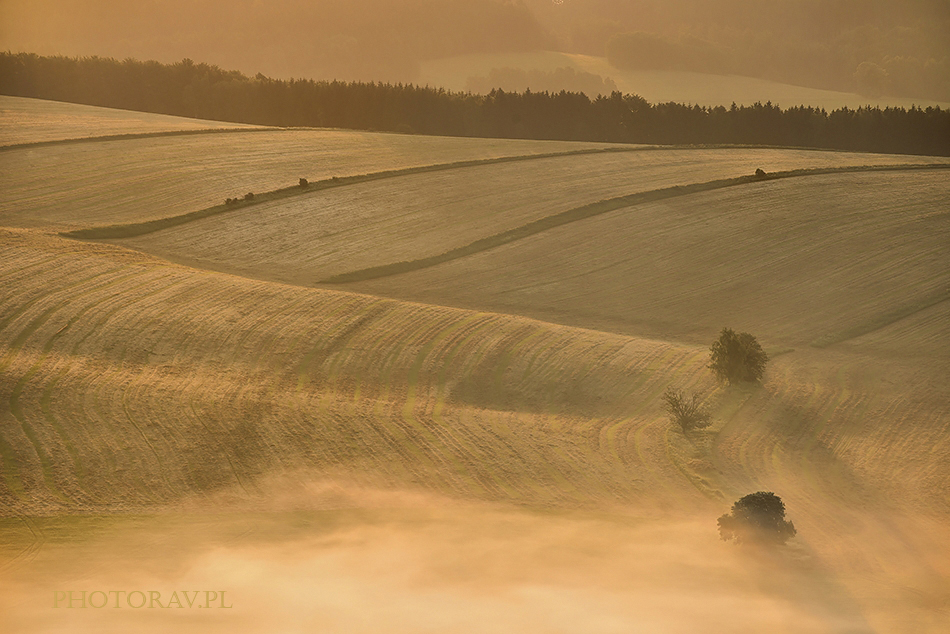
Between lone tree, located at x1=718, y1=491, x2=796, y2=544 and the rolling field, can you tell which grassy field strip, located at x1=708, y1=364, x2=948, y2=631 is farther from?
lone tree, located at x1=718, y1=491, x2=796, y2=544

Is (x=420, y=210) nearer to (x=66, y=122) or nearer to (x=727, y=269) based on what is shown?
(x=727, y=269)

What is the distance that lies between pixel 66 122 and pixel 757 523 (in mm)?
59085

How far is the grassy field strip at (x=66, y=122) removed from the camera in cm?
5409

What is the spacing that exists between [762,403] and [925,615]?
32.8ft

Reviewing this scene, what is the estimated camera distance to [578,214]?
144 ft

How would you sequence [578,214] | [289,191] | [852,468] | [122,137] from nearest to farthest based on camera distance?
[852,468] < [578,214] < [289,191] < [122,137]

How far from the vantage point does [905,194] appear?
4531cm

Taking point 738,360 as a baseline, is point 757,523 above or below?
below

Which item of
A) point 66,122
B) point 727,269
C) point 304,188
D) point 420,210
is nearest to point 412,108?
point 66,122

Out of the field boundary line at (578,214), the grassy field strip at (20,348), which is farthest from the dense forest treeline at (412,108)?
the grassy field strip at (20,348)

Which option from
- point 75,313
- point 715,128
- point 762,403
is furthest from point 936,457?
point 715,128

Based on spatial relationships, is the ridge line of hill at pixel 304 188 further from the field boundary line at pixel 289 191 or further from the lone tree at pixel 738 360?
the lone tree at pixel 738 360

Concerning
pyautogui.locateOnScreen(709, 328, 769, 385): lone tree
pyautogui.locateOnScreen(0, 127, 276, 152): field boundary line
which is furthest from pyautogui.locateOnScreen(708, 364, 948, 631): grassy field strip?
pyautogui.locateOnScreen(0, 127, 276, 152): field boundary line

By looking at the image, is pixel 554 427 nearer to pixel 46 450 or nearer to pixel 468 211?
pixel 46 450
